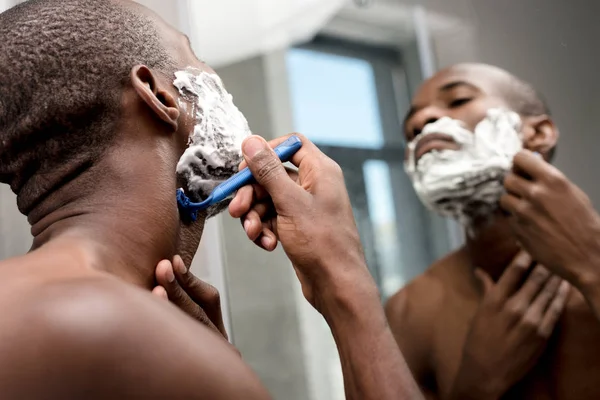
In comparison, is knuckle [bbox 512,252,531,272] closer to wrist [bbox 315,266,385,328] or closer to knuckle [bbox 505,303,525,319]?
knuckle [bbox 505,303,525,319]

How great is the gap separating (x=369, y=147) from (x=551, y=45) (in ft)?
1.70

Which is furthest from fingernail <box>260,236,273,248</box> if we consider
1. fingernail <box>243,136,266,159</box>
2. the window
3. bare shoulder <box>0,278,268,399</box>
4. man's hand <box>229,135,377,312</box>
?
the window

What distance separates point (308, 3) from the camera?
172 centimetres

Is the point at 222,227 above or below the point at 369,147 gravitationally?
above

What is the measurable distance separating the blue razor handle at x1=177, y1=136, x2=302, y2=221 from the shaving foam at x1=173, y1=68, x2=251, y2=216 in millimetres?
20

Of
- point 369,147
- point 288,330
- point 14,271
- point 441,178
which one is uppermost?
point 14,271

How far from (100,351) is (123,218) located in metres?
0.22

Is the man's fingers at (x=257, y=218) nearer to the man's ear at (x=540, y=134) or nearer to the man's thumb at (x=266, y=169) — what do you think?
the man's thumb at (x=266, y=169)

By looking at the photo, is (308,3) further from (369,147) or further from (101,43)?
(101,43)

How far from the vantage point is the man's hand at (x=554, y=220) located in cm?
107

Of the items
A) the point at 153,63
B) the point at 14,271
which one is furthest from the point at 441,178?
the point at 14,271

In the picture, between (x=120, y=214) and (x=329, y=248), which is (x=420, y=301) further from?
(x=120, y=214)

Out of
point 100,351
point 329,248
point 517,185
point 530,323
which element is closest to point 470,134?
point 517,185

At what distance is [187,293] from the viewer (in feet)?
2.79
